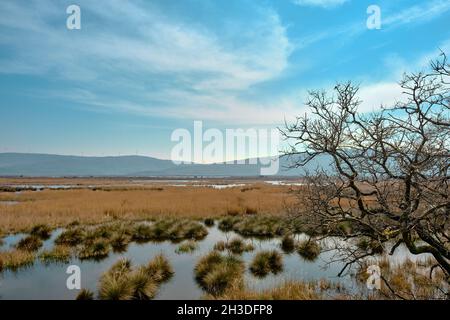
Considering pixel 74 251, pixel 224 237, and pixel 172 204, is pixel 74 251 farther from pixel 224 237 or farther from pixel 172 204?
pixel 172 204

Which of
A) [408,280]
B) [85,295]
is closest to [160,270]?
[85,295]

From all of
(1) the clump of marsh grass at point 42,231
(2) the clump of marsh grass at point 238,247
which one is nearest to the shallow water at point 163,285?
(2) the clump of marsh grass at point 238,247

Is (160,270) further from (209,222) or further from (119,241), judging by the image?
(209,222)

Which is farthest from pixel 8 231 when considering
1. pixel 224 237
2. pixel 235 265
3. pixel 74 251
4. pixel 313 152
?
pixel 313 152

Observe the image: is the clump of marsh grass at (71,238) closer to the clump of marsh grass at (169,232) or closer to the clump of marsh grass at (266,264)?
the clump of marsh grass at (169,232)

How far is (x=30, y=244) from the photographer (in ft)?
56.1

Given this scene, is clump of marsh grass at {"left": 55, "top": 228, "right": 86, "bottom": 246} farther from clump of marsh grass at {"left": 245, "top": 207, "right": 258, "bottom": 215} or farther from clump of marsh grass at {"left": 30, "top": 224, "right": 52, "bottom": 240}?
clump of marsh grass at {"left": 245, "top": 207, "right": 258, "bottom": 215}

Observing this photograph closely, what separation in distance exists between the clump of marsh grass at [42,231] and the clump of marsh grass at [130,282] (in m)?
10.1

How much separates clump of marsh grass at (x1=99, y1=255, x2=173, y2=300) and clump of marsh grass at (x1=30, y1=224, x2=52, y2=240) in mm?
10145

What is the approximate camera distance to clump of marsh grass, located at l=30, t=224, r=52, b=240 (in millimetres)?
20244

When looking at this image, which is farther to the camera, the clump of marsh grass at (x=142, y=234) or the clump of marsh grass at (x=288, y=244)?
the clump of marsh grass at (x=142, y=234)

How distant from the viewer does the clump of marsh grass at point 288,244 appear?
17031mm

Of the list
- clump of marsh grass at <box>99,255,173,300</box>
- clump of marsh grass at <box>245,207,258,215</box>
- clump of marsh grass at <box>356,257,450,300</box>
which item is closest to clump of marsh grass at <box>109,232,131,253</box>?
clump of marsh grass at <box>99,255,173,300</box>
